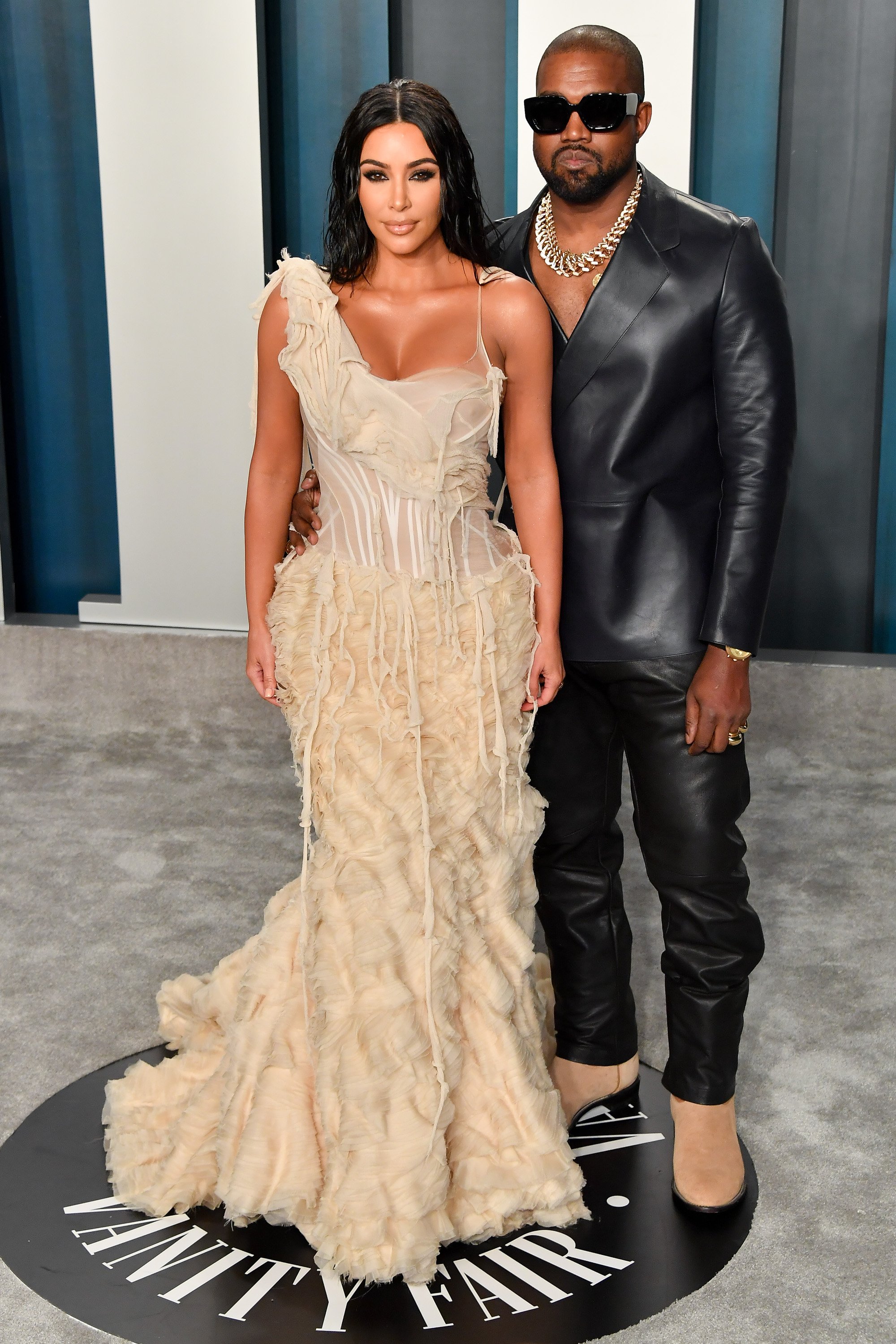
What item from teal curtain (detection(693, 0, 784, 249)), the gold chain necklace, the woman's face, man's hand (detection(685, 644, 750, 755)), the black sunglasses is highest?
teal curtain (detection(693, 0, 784, 249))

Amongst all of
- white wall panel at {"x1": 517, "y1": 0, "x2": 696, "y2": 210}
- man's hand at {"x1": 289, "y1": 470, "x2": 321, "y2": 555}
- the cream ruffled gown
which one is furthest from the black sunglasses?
white wall panel at {"x1": 517, "y1": 0, "x2": 696, "y2": 210}

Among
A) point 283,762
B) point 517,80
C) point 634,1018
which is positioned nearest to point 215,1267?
point 634,1018

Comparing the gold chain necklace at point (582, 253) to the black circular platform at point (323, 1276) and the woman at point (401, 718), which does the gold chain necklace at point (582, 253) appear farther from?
the black circular platform at point (323, 1276)

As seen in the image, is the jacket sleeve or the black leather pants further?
the black leather pants

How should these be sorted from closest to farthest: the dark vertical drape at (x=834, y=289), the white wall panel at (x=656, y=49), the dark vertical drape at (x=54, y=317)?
1. the white wall panel at (x=656, y=49)
2. the dark vertical drape at (x=834, y=289)
3. the dark vertical drape at (x=54, y=317)

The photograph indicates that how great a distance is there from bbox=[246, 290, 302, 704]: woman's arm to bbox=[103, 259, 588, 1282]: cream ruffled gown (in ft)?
0.11

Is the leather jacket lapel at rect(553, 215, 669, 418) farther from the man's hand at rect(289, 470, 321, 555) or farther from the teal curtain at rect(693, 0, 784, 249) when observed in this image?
the teal curtain at rect(693, 0, 784, 249)

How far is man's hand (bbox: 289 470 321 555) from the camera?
230 centimetres

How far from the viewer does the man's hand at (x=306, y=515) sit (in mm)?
2301

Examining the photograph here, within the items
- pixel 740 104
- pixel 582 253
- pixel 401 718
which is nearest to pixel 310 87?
pixel 740 104

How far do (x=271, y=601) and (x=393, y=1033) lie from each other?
0.72 m

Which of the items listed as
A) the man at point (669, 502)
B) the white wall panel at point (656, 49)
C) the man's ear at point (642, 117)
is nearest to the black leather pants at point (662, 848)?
the man at point (669, 502)

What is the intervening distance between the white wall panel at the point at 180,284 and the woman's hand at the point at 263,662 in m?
2.95

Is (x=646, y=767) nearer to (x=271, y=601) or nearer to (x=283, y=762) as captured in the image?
(x=271, y=601)
